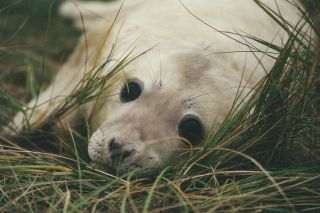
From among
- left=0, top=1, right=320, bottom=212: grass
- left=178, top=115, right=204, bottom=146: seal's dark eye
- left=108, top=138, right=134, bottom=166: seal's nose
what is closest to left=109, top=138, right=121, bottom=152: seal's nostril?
left=108, top=138, right=134, bottom=166: seal's nose

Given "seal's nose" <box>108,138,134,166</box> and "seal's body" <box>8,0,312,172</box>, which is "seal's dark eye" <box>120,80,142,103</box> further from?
"seal's nose" <box>108,138,134,166</box>

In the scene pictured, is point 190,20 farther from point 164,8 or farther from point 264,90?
point 264,90

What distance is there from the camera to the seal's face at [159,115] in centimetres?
255

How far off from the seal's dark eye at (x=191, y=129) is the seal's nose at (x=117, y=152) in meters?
0.33

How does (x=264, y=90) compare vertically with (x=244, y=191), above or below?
above

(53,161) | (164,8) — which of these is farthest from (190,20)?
(53,161)

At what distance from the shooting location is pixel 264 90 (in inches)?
100

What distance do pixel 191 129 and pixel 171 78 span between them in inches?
9.8

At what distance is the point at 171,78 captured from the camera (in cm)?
280

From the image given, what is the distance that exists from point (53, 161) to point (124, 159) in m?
0.33

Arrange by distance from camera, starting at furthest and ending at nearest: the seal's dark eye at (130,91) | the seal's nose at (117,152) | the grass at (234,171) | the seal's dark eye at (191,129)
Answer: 1. the seal's dark eye at (130,91)
2. the seal's dark eye at (191,129)
3. the seal's nose at (117,152)
4. the grass at (234,171)

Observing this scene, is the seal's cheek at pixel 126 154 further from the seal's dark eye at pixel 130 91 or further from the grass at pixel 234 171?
the seal's dark eye at pixel 130 91

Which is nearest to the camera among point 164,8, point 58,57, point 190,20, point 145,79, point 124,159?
point 124,159

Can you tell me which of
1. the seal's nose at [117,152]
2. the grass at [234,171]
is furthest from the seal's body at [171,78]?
the grass at [234,171]
